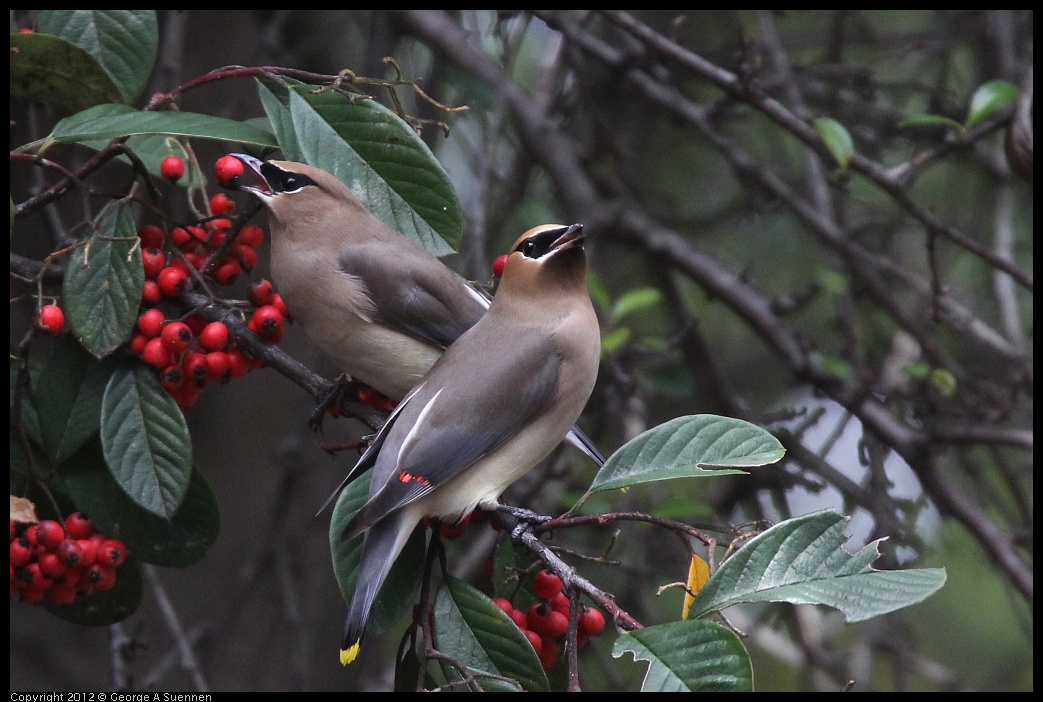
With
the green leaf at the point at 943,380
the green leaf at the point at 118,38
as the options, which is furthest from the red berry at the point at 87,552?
the green leaf at the point at 943,380

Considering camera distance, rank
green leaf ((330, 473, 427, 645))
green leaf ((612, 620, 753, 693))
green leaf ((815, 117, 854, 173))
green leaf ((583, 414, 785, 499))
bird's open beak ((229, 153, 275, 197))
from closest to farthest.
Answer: green leaf ((612, 620, 753, 693)) < green leaf ((583, 414, 785, 499)) < green leaf ((330, 473, 427, 645)) < bird's open beak ((229, 153, 275, 197)) < green leaf ((815, 117, 854, 173))

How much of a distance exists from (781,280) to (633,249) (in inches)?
63.0

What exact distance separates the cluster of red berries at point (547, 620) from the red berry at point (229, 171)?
1140mm

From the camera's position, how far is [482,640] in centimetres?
201

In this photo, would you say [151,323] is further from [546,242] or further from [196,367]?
[546,242]

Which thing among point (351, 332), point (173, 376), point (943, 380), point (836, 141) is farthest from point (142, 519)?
point (943, 380)

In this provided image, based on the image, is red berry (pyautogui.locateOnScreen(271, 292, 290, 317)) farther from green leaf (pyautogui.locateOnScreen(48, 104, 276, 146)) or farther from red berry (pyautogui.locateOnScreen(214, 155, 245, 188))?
green leaf (pyautogui.locateOnScreen(48, 104, 276, 146))

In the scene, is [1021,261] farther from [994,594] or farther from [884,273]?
[994,594]

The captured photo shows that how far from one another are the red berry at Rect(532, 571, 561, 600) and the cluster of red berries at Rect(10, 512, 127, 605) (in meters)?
0.92

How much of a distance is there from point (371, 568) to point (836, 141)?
214 cm

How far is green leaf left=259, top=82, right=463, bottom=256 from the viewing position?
2.40 m

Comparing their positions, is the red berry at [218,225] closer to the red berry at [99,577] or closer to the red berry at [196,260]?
the red berry at [196,260]

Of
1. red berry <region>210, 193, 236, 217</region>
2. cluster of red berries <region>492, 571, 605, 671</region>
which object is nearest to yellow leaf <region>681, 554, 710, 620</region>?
cluster of red berries <region>492, 571, 605, 671</region>
